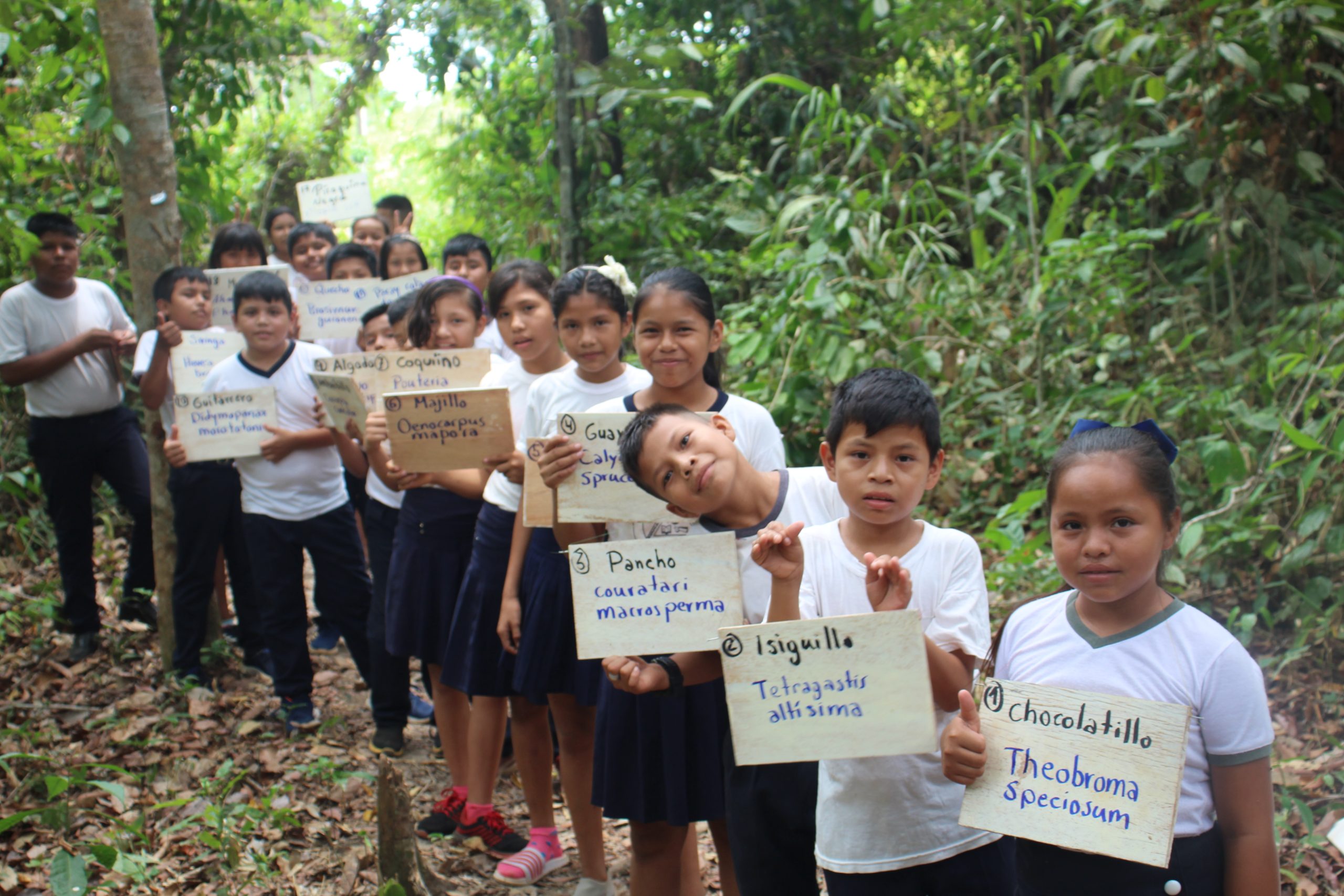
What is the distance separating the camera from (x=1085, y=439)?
1.76 meters

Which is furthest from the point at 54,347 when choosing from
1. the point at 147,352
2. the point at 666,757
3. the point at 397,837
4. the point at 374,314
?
the point at 666,757

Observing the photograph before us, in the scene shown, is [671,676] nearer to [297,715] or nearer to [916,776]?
[916,776]

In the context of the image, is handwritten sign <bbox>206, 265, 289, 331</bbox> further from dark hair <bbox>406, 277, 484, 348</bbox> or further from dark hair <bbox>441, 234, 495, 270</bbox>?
dark hair <bbox>406, 277, 484, 348</bbox>

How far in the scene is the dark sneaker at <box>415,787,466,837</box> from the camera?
138 inches

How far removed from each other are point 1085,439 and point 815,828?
91 centimetres

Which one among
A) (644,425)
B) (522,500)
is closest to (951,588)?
(644,425)

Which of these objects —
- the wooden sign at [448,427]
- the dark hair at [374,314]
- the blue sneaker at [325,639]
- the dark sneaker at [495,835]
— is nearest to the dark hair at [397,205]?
the dark hair at [374,314]

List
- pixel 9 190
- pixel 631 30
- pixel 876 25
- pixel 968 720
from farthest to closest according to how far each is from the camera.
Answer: pixel 631 30 → pixel 876 25 → pixel 9 190 → pixel 968 720

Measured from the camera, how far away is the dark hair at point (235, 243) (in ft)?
18.2

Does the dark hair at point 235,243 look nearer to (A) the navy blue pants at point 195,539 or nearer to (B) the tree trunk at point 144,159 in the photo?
(B) the tree trunk at point 144,159

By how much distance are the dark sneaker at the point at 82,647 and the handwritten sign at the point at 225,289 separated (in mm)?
1552

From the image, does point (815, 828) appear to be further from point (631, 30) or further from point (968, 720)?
point (631, 30)

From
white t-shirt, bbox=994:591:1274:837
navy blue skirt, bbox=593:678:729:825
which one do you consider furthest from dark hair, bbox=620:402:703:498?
white t-shirt, bbox=994:591:1274:837

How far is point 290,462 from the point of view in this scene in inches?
169
